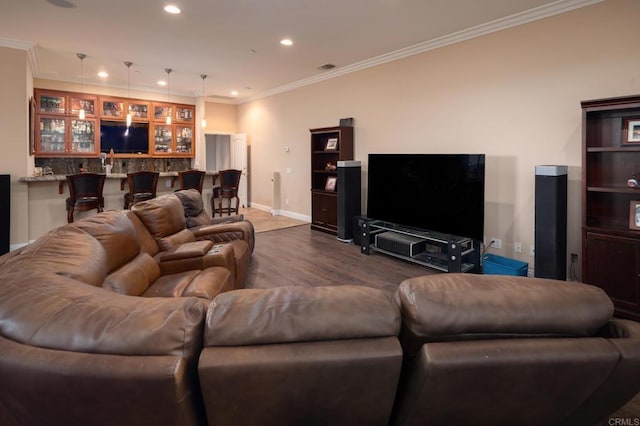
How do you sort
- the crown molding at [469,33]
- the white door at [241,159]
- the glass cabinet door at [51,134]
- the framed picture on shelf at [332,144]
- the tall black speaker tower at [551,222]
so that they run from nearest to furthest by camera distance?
1. the tall black speaker tower at [551,222]
2. the crown molding at [469,33]
3. the framed picture on shelf at [332,144]
4. the glass cabinet door at [51,134]
5. the white door at [241,159]

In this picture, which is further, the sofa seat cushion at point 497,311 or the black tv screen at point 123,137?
the black tv screen at point 123,137

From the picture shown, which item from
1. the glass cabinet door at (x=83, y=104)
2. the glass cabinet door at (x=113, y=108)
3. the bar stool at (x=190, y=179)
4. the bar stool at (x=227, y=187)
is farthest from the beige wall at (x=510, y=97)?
the glass cabinet door at (x=83, y=104)

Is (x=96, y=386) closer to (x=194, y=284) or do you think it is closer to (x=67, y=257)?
(x=67, y=257)

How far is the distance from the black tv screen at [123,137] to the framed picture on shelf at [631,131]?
8594mm

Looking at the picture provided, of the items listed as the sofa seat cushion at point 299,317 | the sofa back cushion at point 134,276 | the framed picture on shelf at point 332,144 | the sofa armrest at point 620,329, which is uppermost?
the framed picture on shelf at point 332,144

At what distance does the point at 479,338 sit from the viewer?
1.05 metres

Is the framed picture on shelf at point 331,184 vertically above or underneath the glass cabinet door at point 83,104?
underneath

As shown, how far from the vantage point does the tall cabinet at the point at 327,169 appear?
244 inches

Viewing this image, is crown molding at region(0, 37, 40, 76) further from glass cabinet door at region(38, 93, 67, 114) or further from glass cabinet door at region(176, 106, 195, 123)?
glass cabinet door at region(176, 106, 195, 123)

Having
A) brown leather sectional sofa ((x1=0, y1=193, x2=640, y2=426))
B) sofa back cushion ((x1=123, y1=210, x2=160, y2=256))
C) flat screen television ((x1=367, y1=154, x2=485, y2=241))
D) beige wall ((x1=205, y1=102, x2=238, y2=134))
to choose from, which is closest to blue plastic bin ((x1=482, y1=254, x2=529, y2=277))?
flat screen television ((x1=367, y1=154, x2=485, y2=241))

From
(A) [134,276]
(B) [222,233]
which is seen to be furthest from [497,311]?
(B) [222,233]

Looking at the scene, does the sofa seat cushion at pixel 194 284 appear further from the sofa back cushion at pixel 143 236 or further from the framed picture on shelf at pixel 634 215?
the framed picture on shelf at pixel 634 215

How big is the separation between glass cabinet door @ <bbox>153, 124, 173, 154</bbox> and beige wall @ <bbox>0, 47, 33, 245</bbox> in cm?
340

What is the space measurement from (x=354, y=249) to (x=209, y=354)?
461cm
